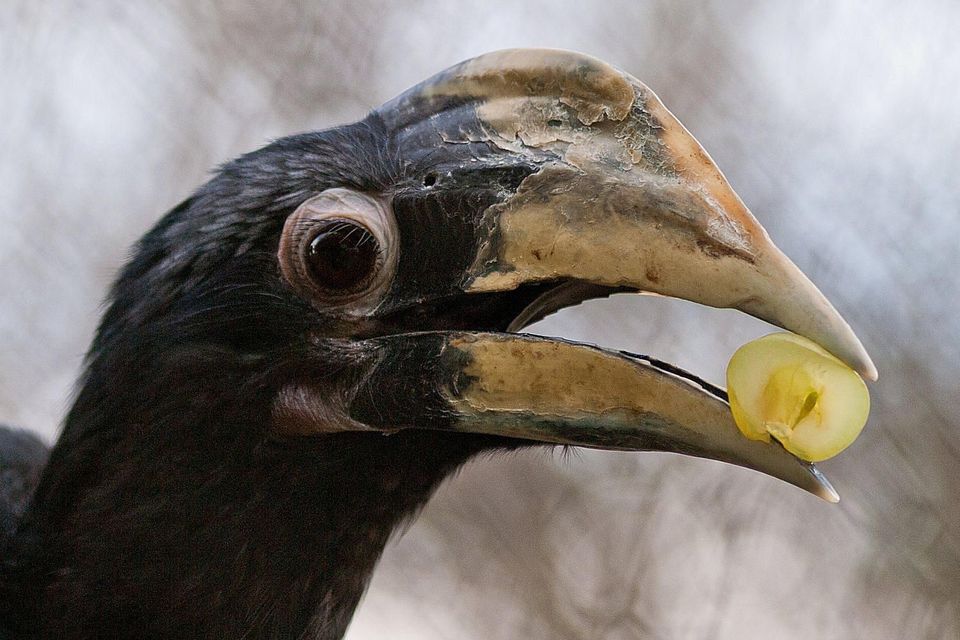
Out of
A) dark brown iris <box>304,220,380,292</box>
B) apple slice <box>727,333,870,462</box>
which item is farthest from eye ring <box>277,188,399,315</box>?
apple slice <box>727,333,870,462</box>

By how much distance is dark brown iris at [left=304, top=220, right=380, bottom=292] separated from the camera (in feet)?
4.33

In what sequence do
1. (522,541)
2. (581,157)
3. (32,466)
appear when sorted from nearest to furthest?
(581,157)
(32,466)
(522,541)

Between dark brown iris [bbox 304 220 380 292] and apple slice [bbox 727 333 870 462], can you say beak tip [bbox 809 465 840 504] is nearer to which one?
apple slice [bbox 727 333 870 462]

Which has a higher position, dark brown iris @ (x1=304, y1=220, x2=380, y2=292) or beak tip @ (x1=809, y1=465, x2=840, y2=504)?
dark brown iris @ (x1=304, y1=220, x2=380, y2=292)

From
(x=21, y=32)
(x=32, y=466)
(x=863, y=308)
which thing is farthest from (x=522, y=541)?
(x=21, y=32)

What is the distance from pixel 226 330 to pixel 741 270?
62cm

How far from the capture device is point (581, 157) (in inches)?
48.4

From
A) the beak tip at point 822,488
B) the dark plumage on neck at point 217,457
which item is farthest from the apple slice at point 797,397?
the dark plumage on neck at point 217,457

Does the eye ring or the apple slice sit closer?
the apple slice

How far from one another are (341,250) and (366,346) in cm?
11

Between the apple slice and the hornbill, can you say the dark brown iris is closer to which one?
the hornbill

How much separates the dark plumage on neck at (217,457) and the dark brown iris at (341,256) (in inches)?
1.9

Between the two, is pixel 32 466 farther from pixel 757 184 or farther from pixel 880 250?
pixel 880 250

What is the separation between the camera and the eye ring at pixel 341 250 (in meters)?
1.32
